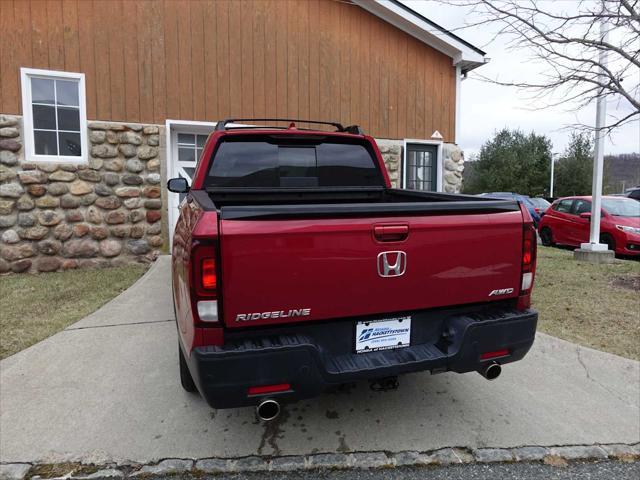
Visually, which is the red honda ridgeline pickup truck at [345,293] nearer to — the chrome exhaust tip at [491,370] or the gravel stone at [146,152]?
the chrome exhaust tip at [491,370]

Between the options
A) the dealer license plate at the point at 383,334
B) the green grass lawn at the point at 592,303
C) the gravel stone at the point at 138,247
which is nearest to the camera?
the dealer license plate at the point at 383,334

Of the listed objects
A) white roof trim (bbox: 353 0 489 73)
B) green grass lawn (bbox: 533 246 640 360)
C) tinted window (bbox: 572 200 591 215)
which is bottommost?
green grass lawn (bbox: 533 246 640 360)

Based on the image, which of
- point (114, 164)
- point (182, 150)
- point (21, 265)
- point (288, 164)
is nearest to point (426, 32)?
point (182, 150)

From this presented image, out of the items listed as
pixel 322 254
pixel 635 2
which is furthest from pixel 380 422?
pixel 635 2

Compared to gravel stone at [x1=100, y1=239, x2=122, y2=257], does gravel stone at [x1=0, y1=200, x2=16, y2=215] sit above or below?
above

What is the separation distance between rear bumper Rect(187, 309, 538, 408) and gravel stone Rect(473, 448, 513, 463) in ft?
1.89

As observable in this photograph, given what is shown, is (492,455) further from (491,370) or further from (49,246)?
(49,246)

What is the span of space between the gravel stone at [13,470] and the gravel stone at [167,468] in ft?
2.00

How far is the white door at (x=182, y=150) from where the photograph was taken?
27.7 ft

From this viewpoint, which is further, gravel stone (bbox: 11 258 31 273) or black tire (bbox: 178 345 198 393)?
gravel stone (bbox: 11 258 31 273)

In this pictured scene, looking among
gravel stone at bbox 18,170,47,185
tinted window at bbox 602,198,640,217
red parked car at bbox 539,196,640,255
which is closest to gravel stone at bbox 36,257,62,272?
gravel stone at bbox 18,170,47,185

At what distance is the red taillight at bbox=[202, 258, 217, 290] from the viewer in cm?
205

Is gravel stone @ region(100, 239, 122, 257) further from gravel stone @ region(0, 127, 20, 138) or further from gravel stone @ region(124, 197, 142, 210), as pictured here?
gravel stone @ region(0, 127, 20, 138)

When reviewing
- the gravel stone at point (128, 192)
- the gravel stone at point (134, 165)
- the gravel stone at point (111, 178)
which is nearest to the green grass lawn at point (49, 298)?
the gravel stone at point (128, 192)
